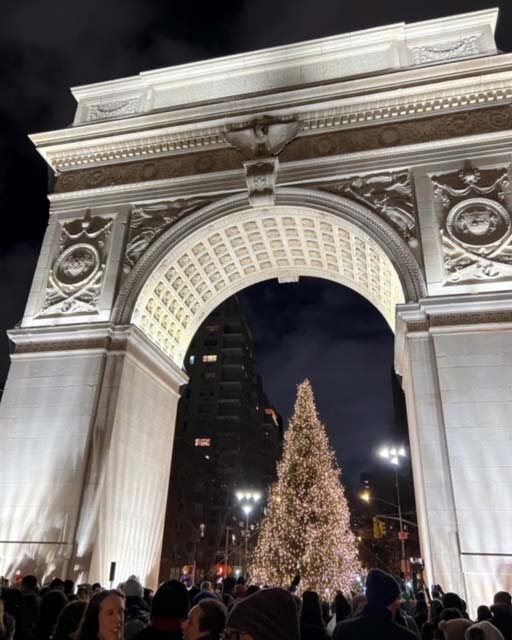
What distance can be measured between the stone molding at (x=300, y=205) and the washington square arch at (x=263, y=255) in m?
0.06

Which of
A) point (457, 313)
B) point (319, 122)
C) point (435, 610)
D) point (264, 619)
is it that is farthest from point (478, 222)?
point (264, 619)

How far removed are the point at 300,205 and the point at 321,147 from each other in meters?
2.31

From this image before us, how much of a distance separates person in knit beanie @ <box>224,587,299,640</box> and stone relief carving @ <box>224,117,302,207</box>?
1619cm

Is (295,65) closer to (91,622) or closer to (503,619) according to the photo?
(503,619)

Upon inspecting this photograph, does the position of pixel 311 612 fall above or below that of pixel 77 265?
below

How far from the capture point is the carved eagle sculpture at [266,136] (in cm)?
1838

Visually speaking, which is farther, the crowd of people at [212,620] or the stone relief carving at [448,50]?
the stone relief carving at [448,50]

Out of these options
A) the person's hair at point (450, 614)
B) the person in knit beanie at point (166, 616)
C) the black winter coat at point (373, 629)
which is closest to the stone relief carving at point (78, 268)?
the person's hair at point (450, 614)

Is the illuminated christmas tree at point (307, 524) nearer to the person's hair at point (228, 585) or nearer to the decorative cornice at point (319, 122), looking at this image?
the person's hair at point (228, 585)

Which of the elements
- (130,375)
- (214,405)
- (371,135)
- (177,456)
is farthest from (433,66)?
(214,405)

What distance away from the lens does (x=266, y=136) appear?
60.5 ft

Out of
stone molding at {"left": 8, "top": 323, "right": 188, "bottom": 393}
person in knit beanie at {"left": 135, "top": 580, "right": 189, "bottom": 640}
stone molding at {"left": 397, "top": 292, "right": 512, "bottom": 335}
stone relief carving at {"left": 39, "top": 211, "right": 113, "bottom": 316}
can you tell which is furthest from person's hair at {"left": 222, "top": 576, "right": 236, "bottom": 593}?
stone relief carving at {"left": 39, "top": 211, "right": 113, "bottom": 316}

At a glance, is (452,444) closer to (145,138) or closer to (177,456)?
(145,138)

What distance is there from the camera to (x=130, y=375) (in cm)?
1705
